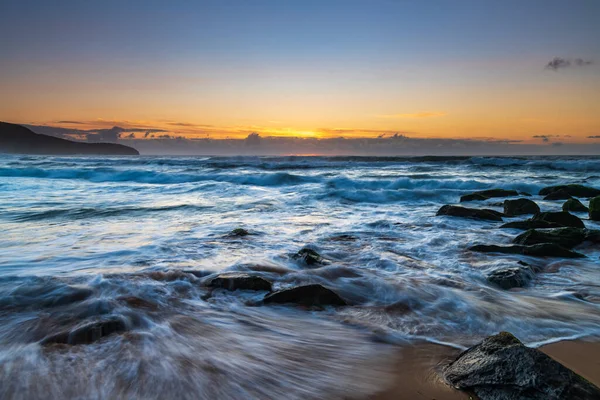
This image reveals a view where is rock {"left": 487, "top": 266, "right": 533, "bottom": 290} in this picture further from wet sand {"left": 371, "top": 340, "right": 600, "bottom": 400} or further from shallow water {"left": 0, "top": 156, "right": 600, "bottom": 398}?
wet sand {"left": 371, "top": 340, "right": 600, "bottom": 400}

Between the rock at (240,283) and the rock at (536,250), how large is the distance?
3782mm

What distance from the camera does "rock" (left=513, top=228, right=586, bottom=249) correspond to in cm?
639

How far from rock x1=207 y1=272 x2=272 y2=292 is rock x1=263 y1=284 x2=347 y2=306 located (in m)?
0.32

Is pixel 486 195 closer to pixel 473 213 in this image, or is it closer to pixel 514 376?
pixel 473 213

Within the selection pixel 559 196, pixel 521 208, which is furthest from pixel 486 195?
pixel 521 208

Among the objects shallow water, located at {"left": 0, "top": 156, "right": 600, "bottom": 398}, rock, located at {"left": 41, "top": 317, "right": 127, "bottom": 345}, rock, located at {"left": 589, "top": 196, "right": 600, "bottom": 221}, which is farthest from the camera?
rock, located at {"left": 589, "top": 196, "right": 600, "bottom": 221}

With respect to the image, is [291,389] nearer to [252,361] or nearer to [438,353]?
[252,361]

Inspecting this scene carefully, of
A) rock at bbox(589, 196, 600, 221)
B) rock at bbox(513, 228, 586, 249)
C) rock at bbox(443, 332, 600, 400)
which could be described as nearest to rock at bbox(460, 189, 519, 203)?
rock at bbox(589, 196, 600, 221)

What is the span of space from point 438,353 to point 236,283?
89.0 inches

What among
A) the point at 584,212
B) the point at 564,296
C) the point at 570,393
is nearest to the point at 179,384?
the point at 570,393

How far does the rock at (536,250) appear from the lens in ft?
Answer: 19.1

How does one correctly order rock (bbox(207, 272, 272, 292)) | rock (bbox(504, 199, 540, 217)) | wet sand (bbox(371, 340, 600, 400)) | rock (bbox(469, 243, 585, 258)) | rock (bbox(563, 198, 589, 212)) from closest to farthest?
wet sand (bbox(371, 340, 600, 400)) → rock (bbox(207, 272, 272, 292)) → rock (bbox(469, 243, 585, 258)) → rock (bbox(504, 199, 540, 217)) → rock (bbox(563, 198, 589, 212))

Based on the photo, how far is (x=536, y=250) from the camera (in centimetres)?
589

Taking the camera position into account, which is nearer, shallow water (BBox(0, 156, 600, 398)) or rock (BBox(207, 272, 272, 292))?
shallow water (BBox(0, 156, 600, 398))
